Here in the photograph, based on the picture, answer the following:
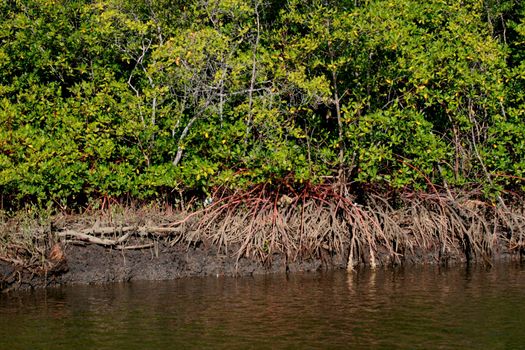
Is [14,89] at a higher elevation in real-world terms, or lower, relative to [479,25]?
lower

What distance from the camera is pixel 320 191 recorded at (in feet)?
66.4

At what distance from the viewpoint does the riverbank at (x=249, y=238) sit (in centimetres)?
1845

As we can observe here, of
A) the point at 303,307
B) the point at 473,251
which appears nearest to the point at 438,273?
the point at 473,251

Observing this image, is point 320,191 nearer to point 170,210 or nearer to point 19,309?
point 170,210

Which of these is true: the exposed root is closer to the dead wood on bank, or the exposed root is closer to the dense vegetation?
the dead wood on bank

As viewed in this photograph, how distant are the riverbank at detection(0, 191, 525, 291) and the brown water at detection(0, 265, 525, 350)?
0.59 metres

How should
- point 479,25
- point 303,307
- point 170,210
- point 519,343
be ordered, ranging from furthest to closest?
point 479,25 → point 170,210 → point 303,307 → point 519,343

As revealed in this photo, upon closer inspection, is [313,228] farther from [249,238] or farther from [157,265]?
[157,265]

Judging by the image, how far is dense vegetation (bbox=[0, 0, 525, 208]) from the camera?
19484 millimetres

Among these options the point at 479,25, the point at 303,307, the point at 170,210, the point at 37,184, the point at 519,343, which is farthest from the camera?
the point at 479,25

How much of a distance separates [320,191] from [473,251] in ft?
13.1

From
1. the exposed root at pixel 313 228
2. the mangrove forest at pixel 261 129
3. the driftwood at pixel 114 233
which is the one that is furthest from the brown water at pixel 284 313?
the mangrove forest at pixel 261 129

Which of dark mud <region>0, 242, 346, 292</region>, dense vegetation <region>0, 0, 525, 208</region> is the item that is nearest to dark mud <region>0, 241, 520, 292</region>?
dark mud <region>0, 242, 346, 292</region>

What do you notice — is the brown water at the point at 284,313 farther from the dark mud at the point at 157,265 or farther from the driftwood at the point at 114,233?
→ the driftwood at the point at 114,233
